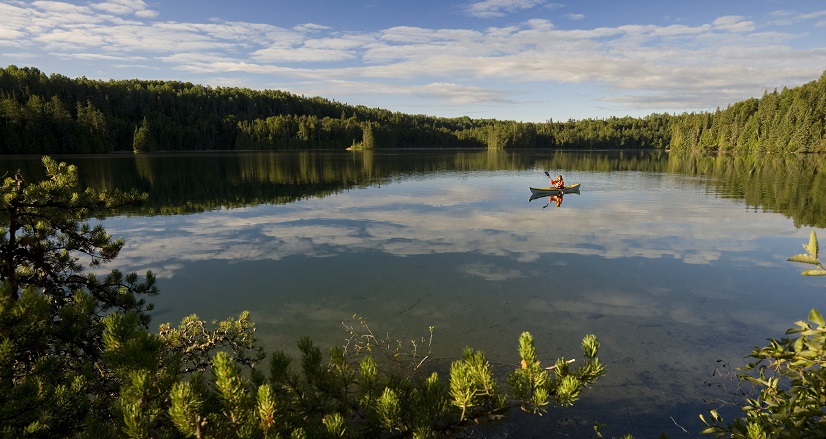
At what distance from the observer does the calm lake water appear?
33.1ft

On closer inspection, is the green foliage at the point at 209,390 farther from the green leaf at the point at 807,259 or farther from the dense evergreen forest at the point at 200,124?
the dense evergreen forest at the point at 200,124

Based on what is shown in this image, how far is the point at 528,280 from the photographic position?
52.1 feet

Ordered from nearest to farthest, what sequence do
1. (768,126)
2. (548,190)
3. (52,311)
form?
(52,311) → (548,190) → (768,126)

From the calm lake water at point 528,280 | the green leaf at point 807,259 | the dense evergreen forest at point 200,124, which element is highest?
the dense evergreen forest at point 200,124

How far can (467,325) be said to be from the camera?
12.1m

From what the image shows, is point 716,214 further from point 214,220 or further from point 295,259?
point 214,220

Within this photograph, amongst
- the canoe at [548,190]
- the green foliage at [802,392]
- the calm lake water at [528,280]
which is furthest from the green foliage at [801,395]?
the canoe at [548,190]

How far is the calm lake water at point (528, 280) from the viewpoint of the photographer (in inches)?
397

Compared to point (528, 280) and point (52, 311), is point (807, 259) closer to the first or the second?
point (52, 311)

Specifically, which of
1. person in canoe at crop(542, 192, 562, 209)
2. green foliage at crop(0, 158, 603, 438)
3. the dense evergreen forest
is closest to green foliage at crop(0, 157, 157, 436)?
green foliage at crop(0, 158, 603, 438)

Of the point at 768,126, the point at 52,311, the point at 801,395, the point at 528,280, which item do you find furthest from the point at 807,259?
the point at 768,126

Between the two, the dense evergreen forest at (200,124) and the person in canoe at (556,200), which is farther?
the dense evergreen forest at (200,124)

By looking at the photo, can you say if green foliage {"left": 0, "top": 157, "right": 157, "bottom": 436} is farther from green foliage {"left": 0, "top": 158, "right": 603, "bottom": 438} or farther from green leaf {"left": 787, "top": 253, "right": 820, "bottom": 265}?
green leaf {"left": 787, "top": 253, "right": 820, "bottom": 265}

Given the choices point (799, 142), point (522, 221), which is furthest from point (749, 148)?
point (522, 221)
